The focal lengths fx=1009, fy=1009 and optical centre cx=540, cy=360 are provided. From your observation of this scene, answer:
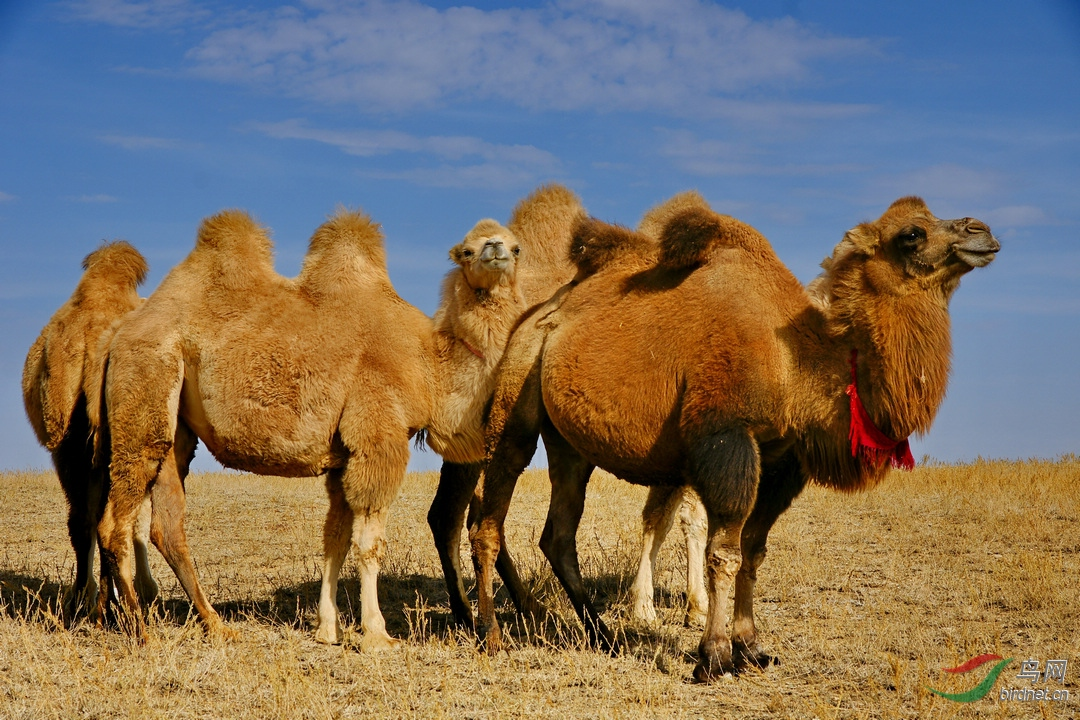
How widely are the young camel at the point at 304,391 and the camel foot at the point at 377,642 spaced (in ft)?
0.23

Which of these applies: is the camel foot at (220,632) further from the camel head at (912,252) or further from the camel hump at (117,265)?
the camel head at (912,252)

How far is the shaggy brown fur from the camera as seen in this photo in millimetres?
7711

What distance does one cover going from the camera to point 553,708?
5594 mm

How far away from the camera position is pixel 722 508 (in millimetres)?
5895

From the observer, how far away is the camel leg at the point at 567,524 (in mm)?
7234

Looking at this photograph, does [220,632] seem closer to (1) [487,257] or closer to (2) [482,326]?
(2) [482,326]

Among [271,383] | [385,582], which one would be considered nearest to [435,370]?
[271,383]

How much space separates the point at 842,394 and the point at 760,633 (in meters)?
2.17

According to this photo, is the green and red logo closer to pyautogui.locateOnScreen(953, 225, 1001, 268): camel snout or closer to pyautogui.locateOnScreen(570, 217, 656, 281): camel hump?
pyautogui.locateOnScreen(953, 225, 1001, 268): camel snout

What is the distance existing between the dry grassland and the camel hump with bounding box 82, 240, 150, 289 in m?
2.71

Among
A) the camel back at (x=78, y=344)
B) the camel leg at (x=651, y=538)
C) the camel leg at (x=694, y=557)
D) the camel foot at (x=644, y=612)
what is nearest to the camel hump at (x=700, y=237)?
the camel leg at (x=651, y=538)

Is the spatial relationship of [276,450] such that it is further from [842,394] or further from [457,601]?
[842,394]

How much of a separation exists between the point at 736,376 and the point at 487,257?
2242 millimetres

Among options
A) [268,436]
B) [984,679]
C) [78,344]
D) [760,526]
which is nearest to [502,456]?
[268,436]
